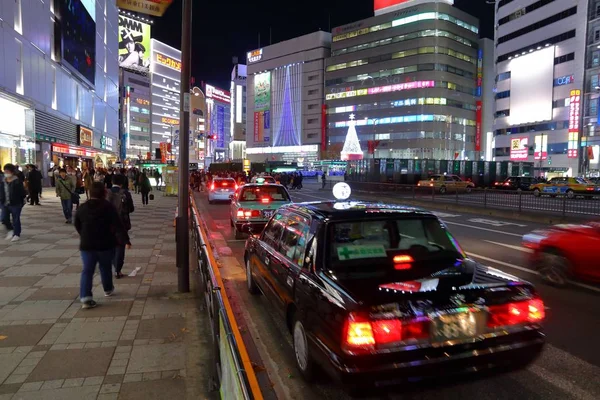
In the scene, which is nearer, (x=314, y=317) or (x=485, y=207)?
(x=314, y=317)

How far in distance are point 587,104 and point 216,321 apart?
69931 mm

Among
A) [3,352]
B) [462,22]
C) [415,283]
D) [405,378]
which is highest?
[462,22]

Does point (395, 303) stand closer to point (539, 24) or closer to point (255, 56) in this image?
point (539, 24)

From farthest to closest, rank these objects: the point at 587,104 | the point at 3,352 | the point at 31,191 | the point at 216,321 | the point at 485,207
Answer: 1. the point at 587,104
2. the point at 485,207
3. the point at 31,191
4. the point at 3,352
5. the point at 216,321

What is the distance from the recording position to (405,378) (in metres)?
3.12

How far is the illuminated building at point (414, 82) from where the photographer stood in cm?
8981

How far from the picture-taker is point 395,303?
10.5 feet

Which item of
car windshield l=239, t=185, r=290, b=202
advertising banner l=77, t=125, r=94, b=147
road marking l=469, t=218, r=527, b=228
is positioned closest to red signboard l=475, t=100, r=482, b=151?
advertising banner l=77, t=125, r=94, b=147

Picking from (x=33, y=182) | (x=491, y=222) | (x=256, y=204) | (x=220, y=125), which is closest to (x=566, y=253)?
(x=256, y=204)

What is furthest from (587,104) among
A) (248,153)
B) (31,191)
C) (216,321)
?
(248,153)

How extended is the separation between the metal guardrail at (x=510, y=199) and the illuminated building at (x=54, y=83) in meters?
23.2

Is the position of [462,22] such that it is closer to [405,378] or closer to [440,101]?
[440,101]

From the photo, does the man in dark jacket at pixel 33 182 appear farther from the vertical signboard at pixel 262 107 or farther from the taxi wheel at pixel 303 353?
the vertical signboard at pixel 262 107

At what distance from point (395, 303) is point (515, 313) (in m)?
1.10
